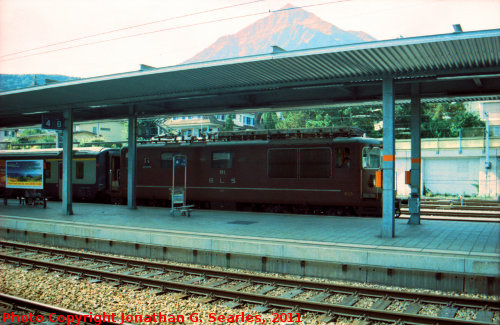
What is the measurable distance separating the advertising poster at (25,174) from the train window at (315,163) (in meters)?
11.4

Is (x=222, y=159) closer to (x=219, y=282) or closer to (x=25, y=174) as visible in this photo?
(x=25, y=174)

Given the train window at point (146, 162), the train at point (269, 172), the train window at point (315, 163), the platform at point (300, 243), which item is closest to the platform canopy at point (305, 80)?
the train at point (269, 172)

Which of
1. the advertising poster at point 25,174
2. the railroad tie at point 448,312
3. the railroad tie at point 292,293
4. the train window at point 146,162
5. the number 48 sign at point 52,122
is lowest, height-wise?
the railroad tie at point 292,293

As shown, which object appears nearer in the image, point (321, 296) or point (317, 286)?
point (321, 296)

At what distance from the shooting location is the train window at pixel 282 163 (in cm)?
1720

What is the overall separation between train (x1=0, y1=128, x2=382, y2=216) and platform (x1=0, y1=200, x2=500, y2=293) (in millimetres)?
1203

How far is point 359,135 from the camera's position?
17297 mm

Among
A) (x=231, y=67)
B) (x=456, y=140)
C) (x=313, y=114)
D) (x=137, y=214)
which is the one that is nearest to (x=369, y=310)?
(x=231, y=67)

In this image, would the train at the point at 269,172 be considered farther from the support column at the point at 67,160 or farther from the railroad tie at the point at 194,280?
the railroad tie at the point at 194,280

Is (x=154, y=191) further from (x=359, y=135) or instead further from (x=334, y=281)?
(x=334, y=281)

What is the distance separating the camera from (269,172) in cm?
1775

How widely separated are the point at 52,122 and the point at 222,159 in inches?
274

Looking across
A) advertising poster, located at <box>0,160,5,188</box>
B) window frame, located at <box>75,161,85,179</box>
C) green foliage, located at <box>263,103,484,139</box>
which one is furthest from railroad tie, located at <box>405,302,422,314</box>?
green foliage, located at <box>263,103,484,139</box>

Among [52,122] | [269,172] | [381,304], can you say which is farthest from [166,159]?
[381,304]
